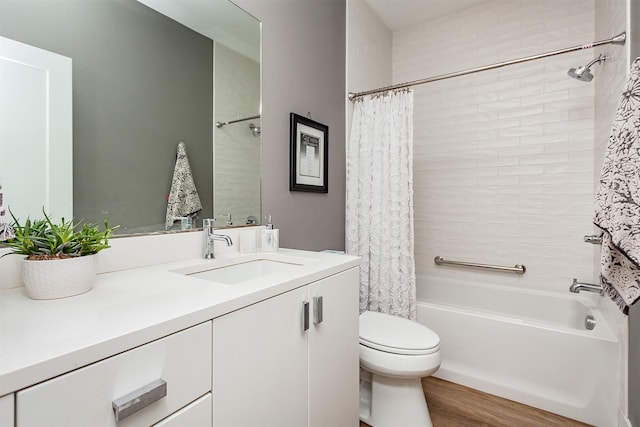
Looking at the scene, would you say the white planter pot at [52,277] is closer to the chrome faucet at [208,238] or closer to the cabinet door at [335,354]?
the chrome faucet at [208,238]

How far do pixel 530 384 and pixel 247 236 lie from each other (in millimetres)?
1756

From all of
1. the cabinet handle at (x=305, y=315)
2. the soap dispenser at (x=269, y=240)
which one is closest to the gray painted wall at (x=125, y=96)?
the soap dispenser at (x=269, y=240)

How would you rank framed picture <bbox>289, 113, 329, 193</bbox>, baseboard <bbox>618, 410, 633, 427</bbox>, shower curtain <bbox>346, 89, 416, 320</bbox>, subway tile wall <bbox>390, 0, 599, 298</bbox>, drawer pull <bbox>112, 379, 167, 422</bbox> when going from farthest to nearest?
subway tile wall <bbox>390, 0, 599, 298</bbox>
shower curtain <bbox>346, 89, 416, 320</bbox>
framed picture <bbox>289, 113, 329, 193</bbox>
baseboard <bbox>618, 410, 633, 427</bbox>
drawer pull <bbox>112, 379, 167, 422</bbox>

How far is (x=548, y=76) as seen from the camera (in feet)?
7.42

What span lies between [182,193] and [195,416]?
2.73 feet

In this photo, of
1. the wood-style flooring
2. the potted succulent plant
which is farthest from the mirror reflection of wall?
the wood-style flooring

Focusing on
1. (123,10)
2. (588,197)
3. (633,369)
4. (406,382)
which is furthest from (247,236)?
(588,197)

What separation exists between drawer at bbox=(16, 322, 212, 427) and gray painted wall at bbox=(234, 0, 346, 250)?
1010 mm

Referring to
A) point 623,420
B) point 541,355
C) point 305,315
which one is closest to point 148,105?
point 305,315

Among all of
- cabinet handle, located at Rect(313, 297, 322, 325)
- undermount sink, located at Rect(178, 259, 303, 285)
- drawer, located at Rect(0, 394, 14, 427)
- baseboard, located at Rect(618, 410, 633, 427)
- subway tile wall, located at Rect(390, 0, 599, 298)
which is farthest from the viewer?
subway tile wall, located at Rect(390, 0, 599, 298)

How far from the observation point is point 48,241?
77cm

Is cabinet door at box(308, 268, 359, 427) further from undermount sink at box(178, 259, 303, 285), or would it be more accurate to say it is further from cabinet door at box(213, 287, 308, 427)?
undermount sink at box(178, 259, 303, 285)

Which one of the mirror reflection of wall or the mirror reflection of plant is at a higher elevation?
the mirror reflection of wall

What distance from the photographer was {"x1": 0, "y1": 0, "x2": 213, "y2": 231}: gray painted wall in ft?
3.10
